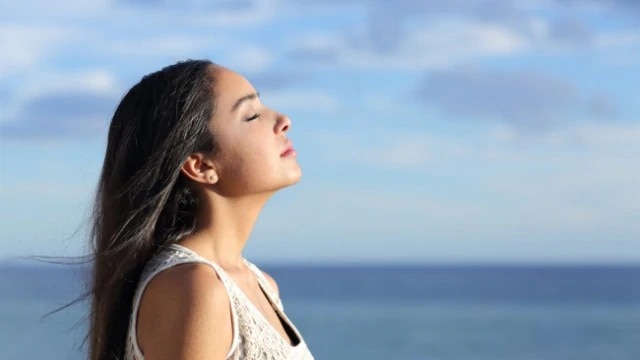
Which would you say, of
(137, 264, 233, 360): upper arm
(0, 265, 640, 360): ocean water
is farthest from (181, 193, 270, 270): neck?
(0, 265, 640, 360): ocean water

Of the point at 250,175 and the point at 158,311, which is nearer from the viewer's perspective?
the point at 158,311

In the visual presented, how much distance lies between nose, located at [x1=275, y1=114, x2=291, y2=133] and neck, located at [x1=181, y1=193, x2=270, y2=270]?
17cm

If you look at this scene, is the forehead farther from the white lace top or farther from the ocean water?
the ocean water

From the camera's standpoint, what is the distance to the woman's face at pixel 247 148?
283cm

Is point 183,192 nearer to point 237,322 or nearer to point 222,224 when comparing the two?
point 222,224

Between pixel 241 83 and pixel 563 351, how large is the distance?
29.1 m

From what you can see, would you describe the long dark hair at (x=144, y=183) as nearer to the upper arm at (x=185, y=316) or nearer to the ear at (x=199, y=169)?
the ear at (x=199, y=169)

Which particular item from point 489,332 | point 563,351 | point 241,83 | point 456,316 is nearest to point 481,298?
point 456,316

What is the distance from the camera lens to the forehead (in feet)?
9.40

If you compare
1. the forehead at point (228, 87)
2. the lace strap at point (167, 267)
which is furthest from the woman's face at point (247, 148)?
the lace strap at point (167, 267)

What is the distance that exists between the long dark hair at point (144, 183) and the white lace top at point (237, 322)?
0.08 meters

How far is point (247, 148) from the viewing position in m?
2.84

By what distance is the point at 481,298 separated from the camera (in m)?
57.4

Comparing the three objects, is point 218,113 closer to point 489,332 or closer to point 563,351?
point 563,351
